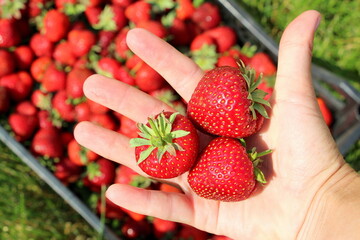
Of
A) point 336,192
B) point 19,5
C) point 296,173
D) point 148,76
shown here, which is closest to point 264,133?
point 296,173

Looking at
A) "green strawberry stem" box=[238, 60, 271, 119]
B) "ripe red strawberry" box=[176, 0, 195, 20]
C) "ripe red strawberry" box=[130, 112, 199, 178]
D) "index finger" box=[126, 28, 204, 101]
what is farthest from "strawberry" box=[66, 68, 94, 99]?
"green strawberry stem" box=[238, 60, 271, 119]

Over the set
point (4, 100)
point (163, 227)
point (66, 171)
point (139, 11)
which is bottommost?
point (163, 227)

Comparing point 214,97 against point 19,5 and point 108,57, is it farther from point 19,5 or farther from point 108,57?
point 19,5

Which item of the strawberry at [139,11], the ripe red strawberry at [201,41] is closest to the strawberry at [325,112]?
the ripe red strawberry at [201,41]

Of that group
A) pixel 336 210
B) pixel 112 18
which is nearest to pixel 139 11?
pixel 112 18

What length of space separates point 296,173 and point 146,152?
18.7 inches

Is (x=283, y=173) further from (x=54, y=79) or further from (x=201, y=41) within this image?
(x=54, y=79)

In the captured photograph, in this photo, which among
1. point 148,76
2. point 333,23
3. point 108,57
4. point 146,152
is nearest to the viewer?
point 146,152

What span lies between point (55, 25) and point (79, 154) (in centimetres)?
63

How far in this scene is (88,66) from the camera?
207 centimetres

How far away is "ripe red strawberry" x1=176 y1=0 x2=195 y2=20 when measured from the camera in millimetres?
2170

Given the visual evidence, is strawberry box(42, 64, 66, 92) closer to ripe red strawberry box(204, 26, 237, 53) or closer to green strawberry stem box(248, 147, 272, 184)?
ripe red strawberry box(204, 26, 237, 53)

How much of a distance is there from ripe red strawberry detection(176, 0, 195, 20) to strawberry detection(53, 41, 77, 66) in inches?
21.5

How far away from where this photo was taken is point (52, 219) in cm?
212
